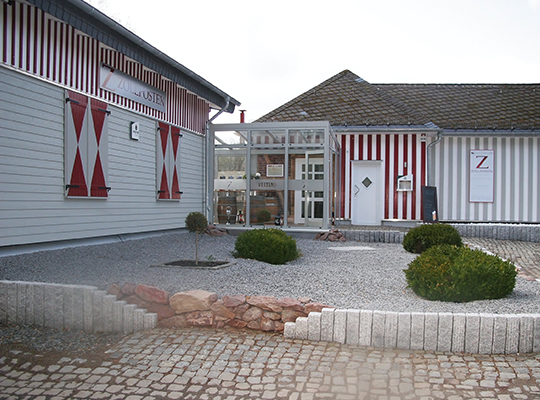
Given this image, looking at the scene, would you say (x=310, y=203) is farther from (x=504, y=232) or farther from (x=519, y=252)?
(x=504, y=232)

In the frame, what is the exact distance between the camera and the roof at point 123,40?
7.69 meters

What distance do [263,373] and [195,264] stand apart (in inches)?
144

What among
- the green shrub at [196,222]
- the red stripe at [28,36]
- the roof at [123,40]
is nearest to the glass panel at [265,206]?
the roof at [123,40]

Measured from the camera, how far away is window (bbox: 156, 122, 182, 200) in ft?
38.5

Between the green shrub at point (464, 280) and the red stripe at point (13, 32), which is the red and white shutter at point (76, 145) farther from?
the green shrub at point (464, 280)

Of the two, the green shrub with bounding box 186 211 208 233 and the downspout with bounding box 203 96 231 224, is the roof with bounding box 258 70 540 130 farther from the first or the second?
the green shrub with bounding box 186 211 208 233

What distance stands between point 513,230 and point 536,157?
352 cm

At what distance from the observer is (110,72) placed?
973 centimetres

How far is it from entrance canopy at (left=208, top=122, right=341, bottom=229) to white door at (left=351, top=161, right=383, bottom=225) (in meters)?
2.16

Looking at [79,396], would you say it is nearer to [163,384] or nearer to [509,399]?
[163,384]

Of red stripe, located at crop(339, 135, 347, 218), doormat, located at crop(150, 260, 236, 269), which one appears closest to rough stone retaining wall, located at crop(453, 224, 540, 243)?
red stripe, located at crop(339, 135, 347, 218)

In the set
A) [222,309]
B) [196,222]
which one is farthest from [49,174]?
[222,309]

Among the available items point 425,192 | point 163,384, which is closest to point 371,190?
point 425,192

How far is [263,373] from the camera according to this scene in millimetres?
3836
